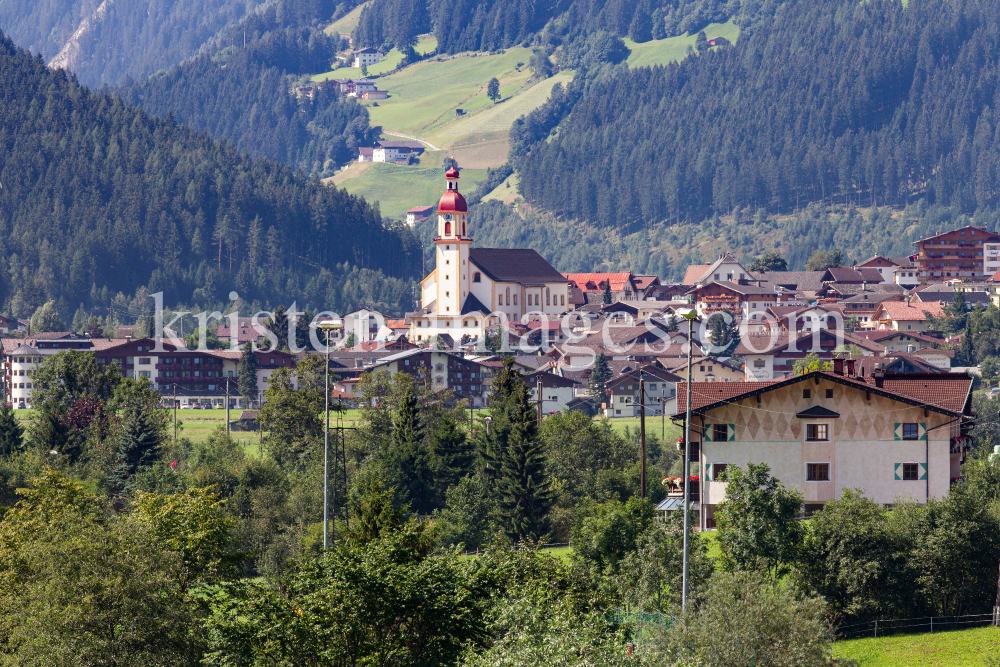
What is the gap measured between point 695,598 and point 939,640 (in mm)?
8419

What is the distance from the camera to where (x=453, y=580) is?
28.8m

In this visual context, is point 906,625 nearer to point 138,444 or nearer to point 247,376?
point 138,444

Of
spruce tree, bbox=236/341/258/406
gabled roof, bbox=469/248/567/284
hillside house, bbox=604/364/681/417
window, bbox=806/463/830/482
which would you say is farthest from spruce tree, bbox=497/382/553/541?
gabled roof, bbox=469/248/567/284

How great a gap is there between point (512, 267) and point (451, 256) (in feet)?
42.7

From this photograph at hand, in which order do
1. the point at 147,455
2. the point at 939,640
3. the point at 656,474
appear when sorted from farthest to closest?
the point at 147,455 → the point at 656,474 → the point at 939,640

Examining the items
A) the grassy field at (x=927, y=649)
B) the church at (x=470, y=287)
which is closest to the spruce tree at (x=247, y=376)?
the church at (x=470, y=287)

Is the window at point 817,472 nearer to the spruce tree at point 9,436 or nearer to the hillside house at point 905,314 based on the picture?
the spruce tree at point 9,436

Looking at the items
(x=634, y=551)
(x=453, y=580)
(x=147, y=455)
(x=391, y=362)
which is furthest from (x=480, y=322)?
(x=453, y=580)

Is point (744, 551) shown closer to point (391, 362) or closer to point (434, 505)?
point (434, 505)

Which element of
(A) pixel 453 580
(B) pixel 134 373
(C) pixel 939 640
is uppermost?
(B) pixel 134 373

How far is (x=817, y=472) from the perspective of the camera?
5300 cm

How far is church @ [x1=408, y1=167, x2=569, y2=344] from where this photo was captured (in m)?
178

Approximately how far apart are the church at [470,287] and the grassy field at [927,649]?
132 meters

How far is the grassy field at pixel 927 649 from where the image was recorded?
120 feet
